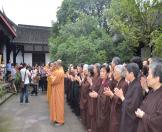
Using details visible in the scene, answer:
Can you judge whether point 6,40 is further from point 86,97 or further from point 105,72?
point 105,72

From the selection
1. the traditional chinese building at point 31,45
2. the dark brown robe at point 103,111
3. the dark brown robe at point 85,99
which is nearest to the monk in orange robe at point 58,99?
the dark brown robe at point 85,99

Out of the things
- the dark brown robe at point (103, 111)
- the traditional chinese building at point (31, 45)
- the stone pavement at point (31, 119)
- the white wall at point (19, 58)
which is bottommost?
the stone pavement at point (31, 119)

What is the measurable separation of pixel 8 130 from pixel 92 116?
116 inches

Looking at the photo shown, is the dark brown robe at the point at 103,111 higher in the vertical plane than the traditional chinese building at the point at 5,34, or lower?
lower

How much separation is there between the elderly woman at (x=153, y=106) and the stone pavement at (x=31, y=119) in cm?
515

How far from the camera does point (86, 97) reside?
9.90 m

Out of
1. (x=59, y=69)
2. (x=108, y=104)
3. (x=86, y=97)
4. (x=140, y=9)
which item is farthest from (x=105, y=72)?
(x=140, y=9)

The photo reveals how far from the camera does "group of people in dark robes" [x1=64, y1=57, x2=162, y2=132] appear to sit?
4867 millimetres

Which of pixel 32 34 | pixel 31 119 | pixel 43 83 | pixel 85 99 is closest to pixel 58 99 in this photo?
pixel 85 99

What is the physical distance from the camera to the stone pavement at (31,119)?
33.9ft

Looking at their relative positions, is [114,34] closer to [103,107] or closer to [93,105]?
[93,105]

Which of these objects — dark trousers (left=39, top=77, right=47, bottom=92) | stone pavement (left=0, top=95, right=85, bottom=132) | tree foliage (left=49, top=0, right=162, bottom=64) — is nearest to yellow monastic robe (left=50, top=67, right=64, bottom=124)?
stone pavement (left=0, top=95, right=85, bottom=132)

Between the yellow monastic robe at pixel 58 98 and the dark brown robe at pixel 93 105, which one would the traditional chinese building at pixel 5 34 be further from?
the dark brown robe at pixel 93 105

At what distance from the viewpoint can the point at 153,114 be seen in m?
4.78
